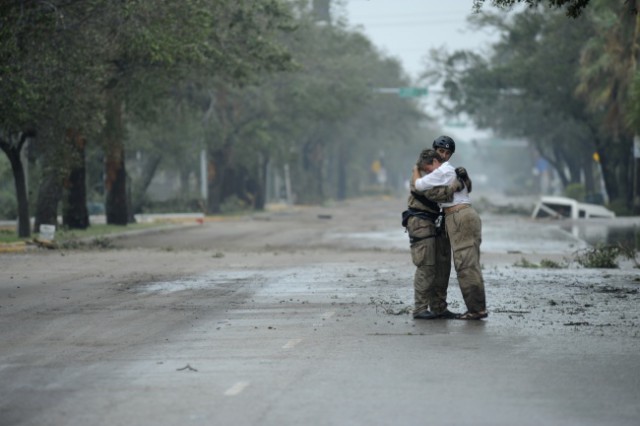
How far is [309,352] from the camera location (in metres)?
11.0

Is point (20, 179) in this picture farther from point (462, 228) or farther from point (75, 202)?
point (462, 228)

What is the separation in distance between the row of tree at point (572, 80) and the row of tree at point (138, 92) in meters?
9.37

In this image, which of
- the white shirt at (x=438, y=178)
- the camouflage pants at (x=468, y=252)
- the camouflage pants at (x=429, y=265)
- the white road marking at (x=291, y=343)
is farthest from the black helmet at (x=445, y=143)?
the white road marking at (x=291, y=343)

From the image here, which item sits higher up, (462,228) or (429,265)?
(462,228)

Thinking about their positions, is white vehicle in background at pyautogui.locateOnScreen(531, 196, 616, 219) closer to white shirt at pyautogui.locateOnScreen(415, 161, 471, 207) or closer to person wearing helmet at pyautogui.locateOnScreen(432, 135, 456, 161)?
person wearing helmet at pyautogui.locateOnScreen(432, 135, 456, 161)

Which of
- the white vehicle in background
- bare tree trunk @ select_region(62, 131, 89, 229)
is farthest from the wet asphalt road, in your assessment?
the white vehicle in background

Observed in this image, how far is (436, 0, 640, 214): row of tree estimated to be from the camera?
1932 inches

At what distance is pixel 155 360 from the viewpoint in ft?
34.9

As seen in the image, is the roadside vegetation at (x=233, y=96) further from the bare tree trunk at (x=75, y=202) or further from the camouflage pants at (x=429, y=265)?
the camouflage pants at (x=429, y=265)

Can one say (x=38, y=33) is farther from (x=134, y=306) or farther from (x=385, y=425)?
(x=385, y=425)

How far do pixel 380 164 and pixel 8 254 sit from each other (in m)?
122

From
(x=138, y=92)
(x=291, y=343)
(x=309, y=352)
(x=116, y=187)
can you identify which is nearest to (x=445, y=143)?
(x=291, y=343)

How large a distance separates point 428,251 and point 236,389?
16.7 ft

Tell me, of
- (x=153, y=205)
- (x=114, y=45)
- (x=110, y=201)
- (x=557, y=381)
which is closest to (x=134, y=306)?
(x=557, y=381)
